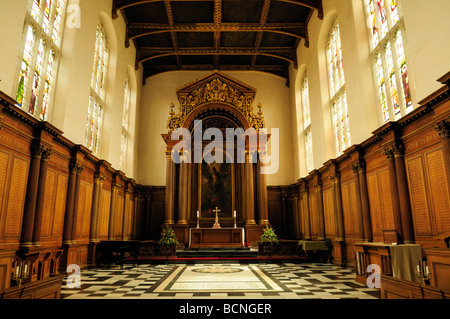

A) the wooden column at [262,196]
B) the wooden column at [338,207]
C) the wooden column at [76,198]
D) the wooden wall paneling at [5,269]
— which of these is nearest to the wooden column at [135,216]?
the wooden column at [262,196]

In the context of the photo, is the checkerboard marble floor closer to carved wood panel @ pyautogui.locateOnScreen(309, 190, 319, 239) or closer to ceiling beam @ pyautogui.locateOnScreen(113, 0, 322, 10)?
carved wood panel @ pyautogui.locateOnScreen(309, 190, 319, 239)

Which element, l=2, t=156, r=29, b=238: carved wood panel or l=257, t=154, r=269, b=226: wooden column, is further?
l=257, t=154, r=269, b=226: wooden column

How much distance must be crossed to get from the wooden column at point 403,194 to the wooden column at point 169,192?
10985 millimetres

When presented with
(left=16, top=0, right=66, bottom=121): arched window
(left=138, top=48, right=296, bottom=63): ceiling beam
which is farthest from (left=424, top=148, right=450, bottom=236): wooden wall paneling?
(left=138, top=48, right=296, bottom=63): ceiling beam

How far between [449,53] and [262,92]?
46.9 feet

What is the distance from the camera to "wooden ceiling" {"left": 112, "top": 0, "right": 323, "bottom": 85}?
15.5 meters

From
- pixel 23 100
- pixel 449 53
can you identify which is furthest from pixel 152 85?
pixel 449 53

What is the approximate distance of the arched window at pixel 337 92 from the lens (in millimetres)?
12933

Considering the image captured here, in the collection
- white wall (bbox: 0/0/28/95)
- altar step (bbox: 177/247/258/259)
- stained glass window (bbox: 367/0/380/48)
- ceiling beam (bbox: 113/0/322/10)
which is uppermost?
ceiling beam (bbox: 113/0/322/10)

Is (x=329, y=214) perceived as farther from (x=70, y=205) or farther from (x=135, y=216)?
(x=135, y=216)

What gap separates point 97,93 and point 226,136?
765 cm

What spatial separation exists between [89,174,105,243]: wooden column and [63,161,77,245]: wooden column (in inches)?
69.1

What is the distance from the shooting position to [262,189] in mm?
17203
